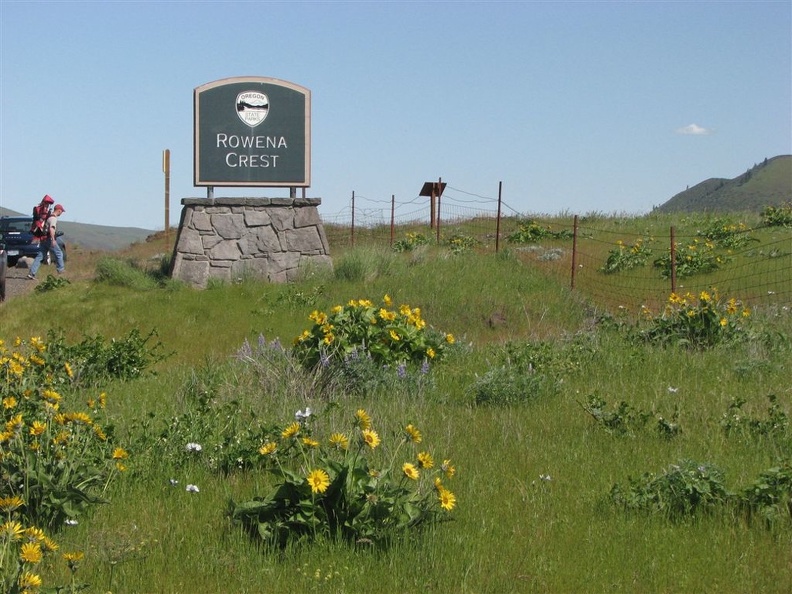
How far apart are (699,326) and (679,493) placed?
5304 mm

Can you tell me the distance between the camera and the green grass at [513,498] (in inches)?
188

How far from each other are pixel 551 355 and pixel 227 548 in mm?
5253

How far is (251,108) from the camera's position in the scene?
63.9 feet

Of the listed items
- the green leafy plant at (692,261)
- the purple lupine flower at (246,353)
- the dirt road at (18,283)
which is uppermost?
the green leafy plant at (692,261)

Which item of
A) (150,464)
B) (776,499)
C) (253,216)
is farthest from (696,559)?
(253,216)

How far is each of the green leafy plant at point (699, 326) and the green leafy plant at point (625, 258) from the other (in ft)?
27.2

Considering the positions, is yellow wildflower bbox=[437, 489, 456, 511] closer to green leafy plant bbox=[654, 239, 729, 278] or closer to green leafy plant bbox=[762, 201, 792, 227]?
green leafy plant bbox=[654, 239, 729, 278]

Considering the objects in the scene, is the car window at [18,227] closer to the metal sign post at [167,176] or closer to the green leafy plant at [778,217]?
the metal sign post at [167,176]

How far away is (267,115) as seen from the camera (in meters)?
19.5

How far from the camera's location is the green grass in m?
4.77

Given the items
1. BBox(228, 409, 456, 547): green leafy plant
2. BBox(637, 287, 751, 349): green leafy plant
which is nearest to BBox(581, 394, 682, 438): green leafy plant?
BBox(228, 409, 456, 547): green leafy plant

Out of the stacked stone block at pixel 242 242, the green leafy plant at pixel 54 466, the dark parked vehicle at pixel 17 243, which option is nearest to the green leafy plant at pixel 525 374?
the green leafy plant at pixel 54 466

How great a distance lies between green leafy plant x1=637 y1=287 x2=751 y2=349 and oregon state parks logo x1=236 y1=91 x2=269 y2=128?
35.3 ft

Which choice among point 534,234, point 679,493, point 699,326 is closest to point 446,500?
point 679,493
